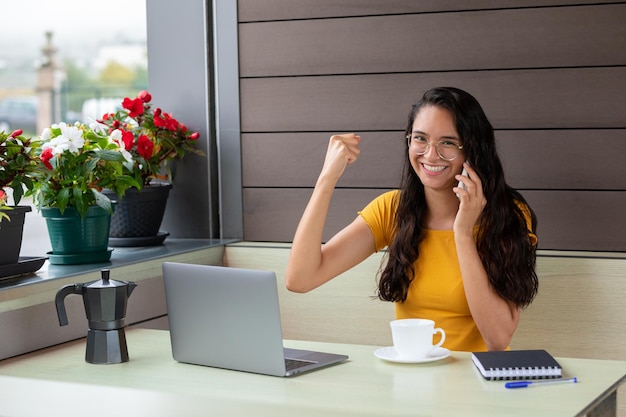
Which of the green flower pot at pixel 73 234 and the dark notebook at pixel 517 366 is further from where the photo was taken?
the green flower pot at pixel 73 234

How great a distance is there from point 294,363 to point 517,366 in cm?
46

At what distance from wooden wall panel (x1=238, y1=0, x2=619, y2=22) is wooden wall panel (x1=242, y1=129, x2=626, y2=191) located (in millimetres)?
384

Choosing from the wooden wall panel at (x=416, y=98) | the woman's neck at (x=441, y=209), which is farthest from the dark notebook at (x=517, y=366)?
the wooden wall panel at (x=416, y=98)

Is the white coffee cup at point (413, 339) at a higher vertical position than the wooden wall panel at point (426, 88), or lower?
lower

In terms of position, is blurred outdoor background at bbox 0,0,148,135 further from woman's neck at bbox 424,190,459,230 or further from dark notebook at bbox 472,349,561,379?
dark notebook at bbox 472,349,561,379

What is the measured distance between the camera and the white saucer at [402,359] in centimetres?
190

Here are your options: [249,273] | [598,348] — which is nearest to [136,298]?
[249,273]

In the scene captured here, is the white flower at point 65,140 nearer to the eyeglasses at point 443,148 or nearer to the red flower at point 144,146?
the red flower at point 144,146

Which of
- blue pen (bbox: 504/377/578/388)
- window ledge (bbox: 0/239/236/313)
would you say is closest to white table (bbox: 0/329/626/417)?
blue pen (bbox: 504/377/578/388)

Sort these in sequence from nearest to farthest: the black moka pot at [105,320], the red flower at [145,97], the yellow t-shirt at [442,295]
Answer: the black moka pot at [105,320], the yellow t-shirt at [442,295], the red flower at [145,97]

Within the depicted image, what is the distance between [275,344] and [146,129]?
1435 millimetres

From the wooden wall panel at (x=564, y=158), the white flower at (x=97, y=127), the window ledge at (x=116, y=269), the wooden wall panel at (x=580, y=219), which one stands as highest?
the white flower at (x=97, y=127)

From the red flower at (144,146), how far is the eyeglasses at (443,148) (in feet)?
3.27

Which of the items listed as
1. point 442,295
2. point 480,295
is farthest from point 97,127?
point 480,295
